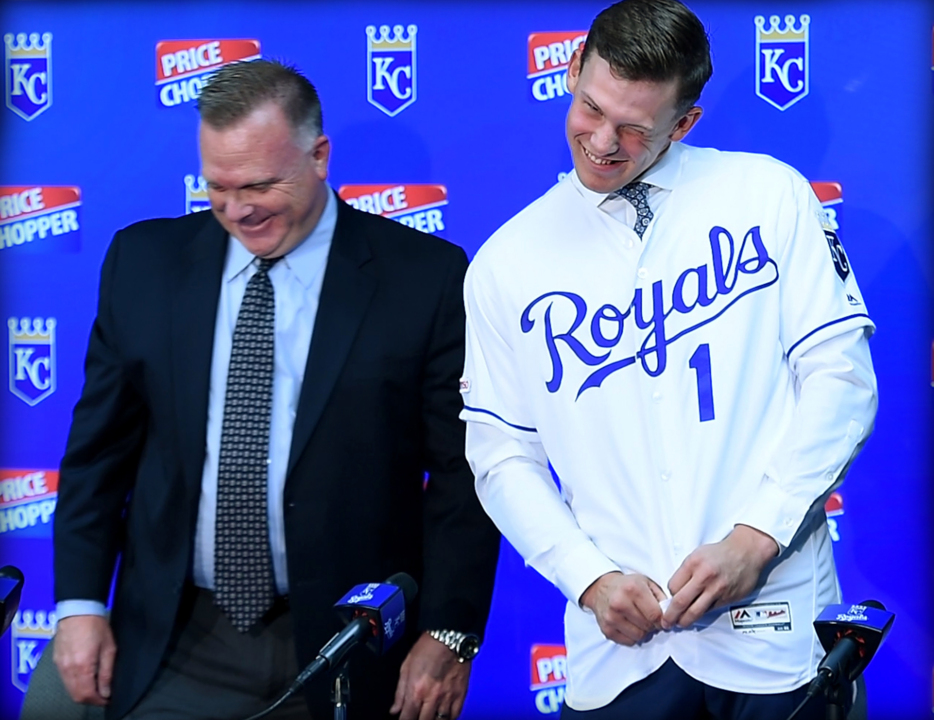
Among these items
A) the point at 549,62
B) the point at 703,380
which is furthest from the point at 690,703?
the point at 549,62

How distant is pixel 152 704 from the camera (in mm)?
2557

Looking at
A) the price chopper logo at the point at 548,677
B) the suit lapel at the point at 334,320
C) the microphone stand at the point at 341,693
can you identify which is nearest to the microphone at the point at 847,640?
the microphone stand at the point at 341,693

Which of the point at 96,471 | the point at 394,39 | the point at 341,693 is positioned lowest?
the point at 341,693

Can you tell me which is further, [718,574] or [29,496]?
[29,496]

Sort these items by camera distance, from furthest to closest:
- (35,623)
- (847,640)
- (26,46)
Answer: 1. (35,623)
2. (26,46)
3. (847,640)

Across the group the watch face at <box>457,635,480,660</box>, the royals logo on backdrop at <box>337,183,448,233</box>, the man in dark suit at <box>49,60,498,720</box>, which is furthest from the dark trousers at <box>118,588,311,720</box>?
the royals logo on backdrop at <box>337,183,448,233</box>

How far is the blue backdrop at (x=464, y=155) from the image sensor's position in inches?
134

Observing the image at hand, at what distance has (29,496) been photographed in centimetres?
382

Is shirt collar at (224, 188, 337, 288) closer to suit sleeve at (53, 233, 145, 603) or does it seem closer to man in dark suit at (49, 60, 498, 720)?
man in dark suit at (49, 60, 498, 720)

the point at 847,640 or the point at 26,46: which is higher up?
the point at 26,46

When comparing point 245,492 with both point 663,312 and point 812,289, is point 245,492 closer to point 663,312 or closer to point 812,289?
point 663,312

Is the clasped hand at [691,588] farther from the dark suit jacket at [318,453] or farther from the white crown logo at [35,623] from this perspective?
the white crown logo at [35,623]

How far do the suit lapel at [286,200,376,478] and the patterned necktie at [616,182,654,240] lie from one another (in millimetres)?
637

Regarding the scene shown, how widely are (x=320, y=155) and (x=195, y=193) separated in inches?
44.3
